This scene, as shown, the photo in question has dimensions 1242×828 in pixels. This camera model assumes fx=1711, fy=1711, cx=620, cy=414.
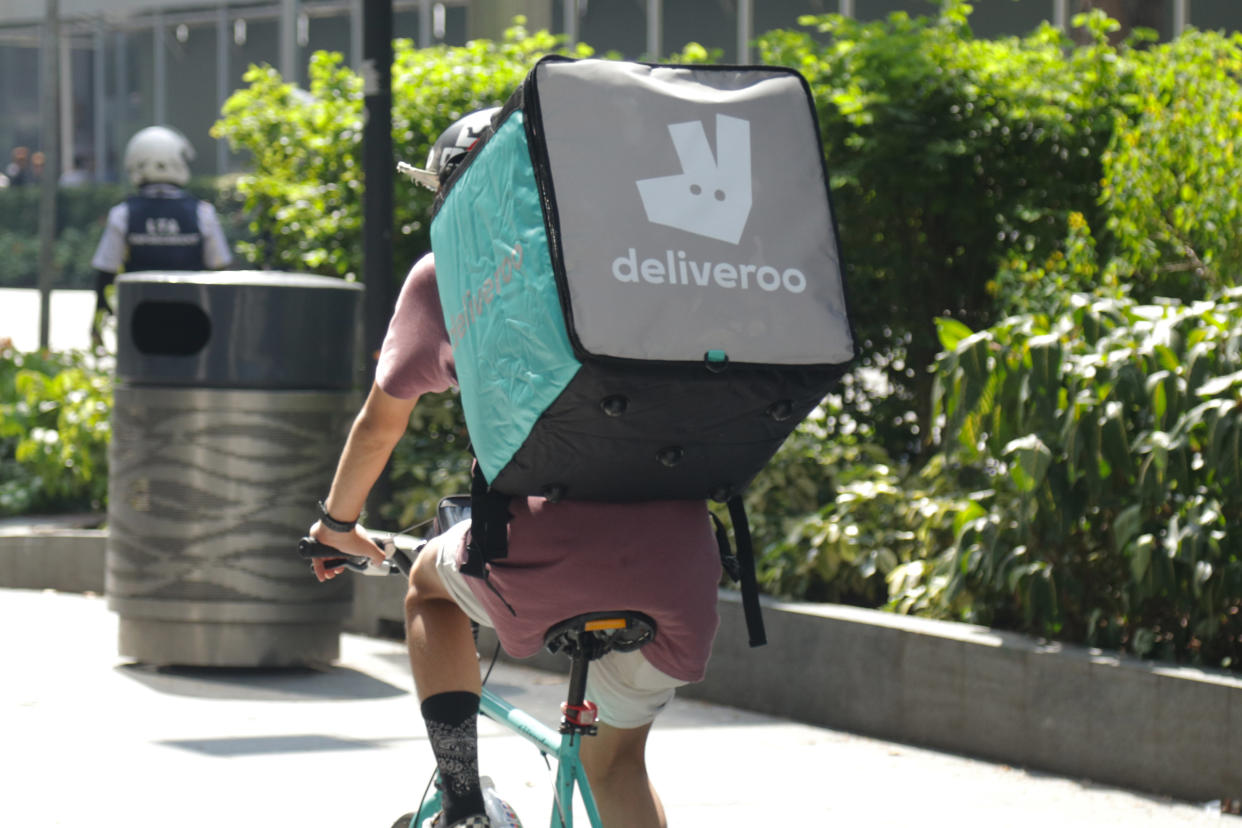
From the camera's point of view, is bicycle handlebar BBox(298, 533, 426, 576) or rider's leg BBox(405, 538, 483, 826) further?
bicycle handlebar BBox(298, 533, 426, 576)

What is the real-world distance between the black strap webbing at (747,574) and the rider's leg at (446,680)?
0.48 metres

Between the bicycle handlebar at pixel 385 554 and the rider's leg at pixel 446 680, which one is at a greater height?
the bicycle handlebar at pixel 385 554

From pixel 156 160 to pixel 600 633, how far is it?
8167 millimetres

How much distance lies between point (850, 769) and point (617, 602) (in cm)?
279

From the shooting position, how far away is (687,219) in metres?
2.48

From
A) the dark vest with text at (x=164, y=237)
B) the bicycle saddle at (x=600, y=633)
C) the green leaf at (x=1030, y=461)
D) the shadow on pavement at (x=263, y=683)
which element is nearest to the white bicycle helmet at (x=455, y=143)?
the bicycle saddle at (x=600, y=633)

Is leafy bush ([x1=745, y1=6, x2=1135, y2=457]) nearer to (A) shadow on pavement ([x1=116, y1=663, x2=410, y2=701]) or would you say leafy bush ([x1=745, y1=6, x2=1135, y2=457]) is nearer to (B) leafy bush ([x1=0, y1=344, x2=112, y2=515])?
(A) shadow on pavement ([x1=116, y1=663, x2=410, y2=701])

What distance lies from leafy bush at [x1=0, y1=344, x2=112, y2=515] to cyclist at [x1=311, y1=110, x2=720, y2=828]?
601 centimetres

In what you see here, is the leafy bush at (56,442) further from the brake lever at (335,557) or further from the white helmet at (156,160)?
the brake lever at (335,557)

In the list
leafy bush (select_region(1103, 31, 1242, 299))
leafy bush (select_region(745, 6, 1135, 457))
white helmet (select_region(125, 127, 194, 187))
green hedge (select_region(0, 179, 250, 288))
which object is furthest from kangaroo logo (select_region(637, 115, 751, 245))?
green hedge (select_region(0, 179, 250, 288))

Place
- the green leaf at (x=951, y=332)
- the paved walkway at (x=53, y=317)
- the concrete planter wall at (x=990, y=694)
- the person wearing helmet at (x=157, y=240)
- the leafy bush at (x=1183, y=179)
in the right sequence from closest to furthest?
1. the concrete planter wall at (x=990, y=694)
2. the green leaf at (x=951, y=332)
3. the leafy bush at (x=1183, y=179)
4. the person wearing helmet at (x=157, y=240)
5. the paved walkway at (x=53, y=317)

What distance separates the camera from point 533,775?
16.7 ft

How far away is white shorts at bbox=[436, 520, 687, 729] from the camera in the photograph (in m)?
2.86

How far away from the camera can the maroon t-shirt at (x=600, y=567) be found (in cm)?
270
